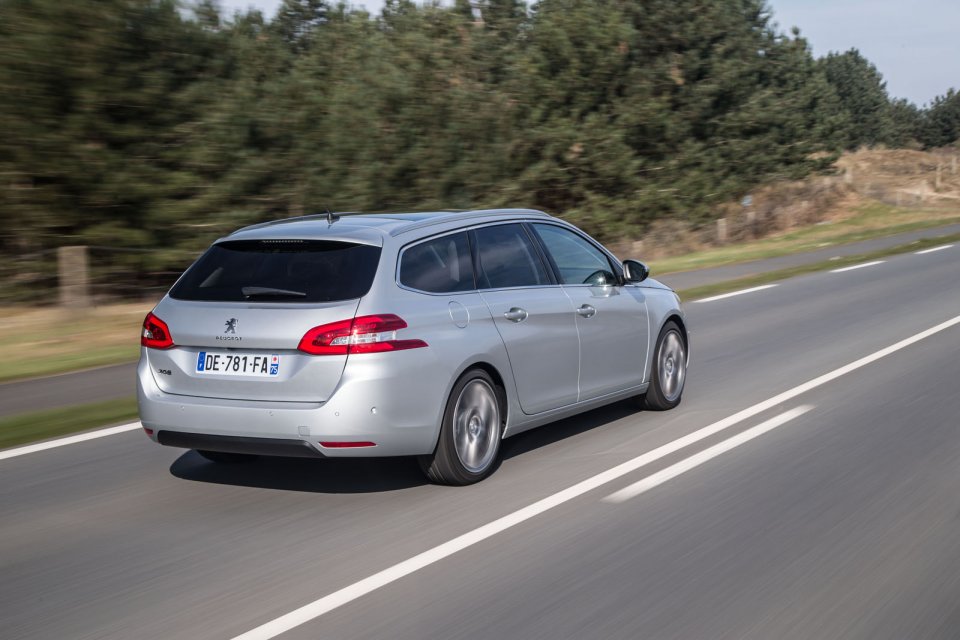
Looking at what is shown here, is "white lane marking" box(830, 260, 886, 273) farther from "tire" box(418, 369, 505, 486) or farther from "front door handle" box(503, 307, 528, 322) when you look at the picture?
"tire" box(418, 369, 505, 486)

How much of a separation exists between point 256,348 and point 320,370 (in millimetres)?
405

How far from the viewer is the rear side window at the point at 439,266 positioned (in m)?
6.59

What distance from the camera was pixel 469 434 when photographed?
6750mm

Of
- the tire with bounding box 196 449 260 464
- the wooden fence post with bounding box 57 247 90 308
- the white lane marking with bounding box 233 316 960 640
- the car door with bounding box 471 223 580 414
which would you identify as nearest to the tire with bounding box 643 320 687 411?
the white lane marking with bounding box 233 316 960 640

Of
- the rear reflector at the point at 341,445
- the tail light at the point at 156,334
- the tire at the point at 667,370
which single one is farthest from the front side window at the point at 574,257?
the tail light at the point at 156,334

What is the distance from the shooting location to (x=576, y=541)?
18.4ft

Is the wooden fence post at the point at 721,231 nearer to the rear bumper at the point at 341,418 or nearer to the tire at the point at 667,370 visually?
the tire at the point at 667,370

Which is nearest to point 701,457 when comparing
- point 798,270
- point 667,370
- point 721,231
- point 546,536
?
point 667,370

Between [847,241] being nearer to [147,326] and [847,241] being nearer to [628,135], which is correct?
[628,135]

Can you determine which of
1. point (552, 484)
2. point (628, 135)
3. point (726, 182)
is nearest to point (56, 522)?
point (552, 484)

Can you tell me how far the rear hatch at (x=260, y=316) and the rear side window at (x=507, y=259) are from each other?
97cm

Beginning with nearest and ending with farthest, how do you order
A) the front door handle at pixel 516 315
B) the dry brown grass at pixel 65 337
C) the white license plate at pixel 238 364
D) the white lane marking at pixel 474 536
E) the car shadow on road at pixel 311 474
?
1. the white lane marking at pixel 474 536
2. the white license plate at pixel 238 364
3. the car shadow on road at pixel 311 474
4. the front door handle at pixel 516 315
5. the dry brown grass at pixel 65 337

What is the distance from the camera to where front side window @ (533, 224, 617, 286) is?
26.2 feet

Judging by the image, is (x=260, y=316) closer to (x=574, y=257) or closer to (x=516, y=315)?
(x=516, y=315)
